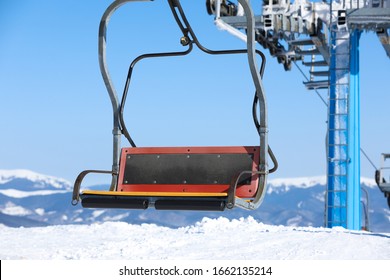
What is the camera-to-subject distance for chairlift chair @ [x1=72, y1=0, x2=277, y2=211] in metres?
5.34

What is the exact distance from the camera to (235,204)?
5.19 m

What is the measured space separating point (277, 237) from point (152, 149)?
7.74 metres

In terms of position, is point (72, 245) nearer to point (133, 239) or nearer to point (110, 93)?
point (133, 239)

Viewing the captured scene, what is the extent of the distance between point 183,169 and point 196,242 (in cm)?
763

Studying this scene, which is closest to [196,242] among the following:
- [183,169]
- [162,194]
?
[183,169]

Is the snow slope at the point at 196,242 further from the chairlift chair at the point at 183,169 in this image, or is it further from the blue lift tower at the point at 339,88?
the chairlift chair at the point at 183,169

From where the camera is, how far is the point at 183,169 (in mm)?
6160

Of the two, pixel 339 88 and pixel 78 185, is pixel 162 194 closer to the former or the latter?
pixel 78 185

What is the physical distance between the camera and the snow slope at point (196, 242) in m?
12.0

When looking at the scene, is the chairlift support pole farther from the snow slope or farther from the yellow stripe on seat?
the yellow stripe on seat

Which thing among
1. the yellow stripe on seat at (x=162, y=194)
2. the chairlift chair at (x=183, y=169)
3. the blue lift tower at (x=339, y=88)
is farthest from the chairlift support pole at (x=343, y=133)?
the yellow stripe on seat at (x=162, y=194)

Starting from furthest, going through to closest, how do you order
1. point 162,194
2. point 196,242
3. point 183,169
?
point 196,242, point 183,169, point 162,194

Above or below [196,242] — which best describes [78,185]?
above

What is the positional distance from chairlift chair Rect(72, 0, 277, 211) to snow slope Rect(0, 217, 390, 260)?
484 cm
